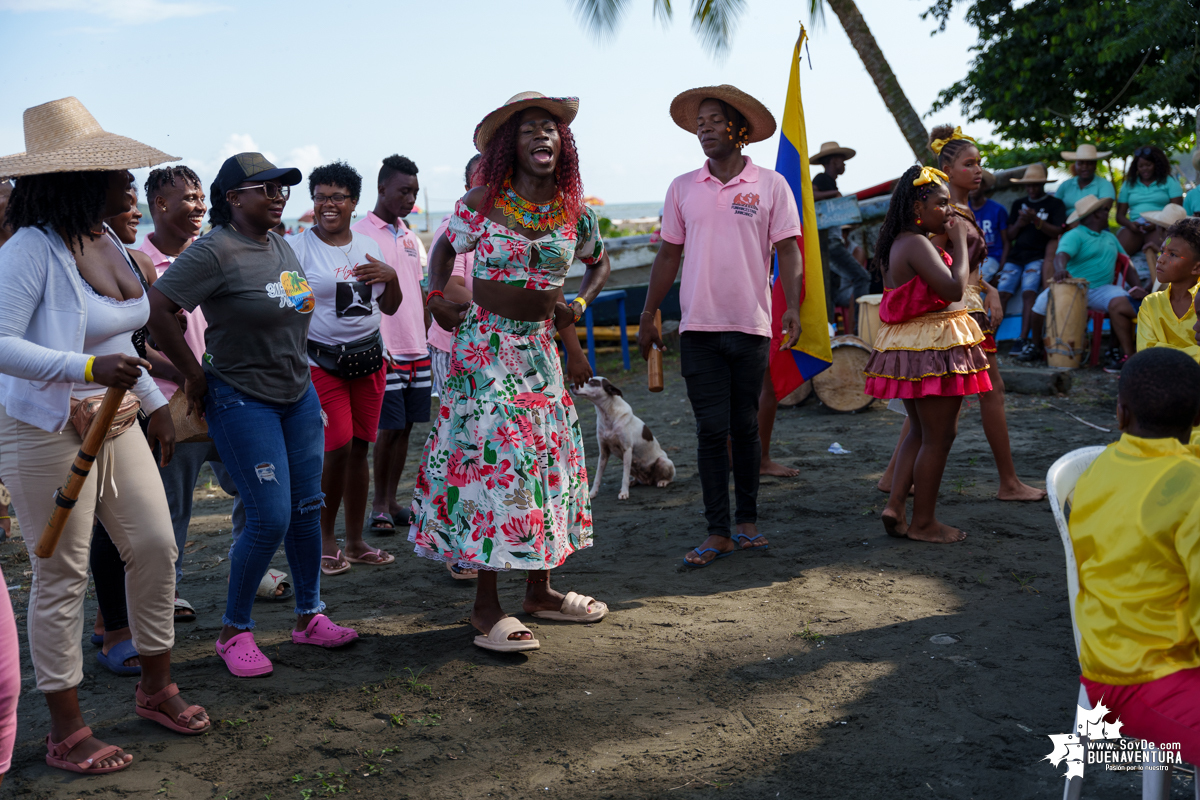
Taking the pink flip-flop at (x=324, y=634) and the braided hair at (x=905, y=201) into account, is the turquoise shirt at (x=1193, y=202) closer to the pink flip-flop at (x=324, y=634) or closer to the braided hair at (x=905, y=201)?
the braided hair at (x=905, y=201)

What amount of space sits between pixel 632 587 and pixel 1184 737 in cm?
303

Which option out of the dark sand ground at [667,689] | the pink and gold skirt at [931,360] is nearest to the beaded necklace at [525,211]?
the dark sand ground at [667,689]

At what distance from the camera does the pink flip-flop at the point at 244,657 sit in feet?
12.5

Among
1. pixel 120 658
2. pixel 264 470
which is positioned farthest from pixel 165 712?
pixel 264 470

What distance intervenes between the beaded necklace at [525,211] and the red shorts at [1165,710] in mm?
2718

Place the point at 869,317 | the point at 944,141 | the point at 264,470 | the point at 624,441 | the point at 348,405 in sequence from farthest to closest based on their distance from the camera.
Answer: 1. the point at 869,317
2. the point at 624,441
3. the point at 944,141
4. the point at 348,405
5. the point at 264,470

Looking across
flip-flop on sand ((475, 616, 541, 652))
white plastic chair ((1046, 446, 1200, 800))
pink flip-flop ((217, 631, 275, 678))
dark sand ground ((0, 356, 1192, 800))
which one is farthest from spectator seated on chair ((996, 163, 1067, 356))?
pink flip-flop ((217, 631, 275, 678))

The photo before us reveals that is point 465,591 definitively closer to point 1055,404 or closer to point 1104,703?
point 1104,703

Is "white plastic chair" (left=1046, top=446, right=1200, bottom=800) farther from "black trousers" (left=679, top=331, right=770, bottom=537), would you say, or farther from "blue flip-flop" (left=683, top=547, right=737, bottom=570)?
"blue flip-flop" (left=683, top=547, right=737, bottom=570)

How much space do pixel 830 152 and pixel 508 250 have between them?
7.98m

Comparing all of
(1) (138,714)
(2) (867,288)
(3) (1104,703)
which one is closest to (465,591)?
(1) (138,714)

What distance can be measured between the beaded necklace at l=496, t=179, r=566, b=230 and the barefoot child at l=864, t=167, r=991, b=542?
2095 mm

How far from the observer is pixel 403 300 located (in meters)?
5.89

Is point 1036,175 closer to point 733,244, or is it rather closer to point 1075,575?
point 733,244
